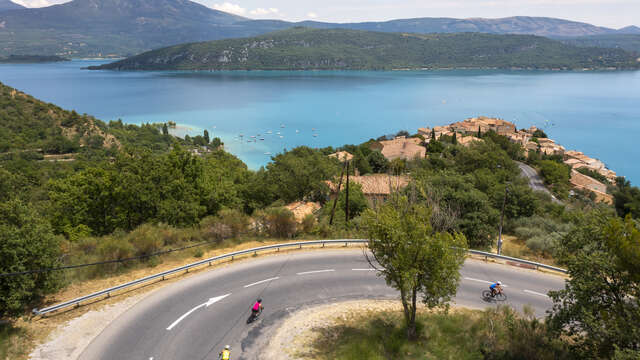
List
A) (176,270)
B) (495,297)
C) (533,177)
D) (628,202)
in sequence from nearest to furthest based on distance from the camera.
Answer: (495,297) < (176,270) < (628,202) < (533,177)

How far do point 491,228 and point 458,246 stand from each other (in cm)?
1402

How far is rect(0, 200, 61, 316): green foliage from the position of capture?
1162cm

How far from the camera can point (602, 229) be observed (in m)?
9.95

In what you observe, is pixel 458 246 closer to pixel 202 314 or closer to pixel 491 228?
pixel 202 314

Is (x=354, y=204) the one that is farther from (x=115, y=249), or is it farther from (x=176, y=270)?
(x=115, y=249)

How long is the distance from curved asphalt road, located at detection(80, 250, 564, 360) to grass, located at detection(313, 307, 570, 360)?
2.06 meters

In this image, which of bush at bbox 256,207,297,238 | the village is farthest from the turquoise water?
bush at bbox 256,207,297,238

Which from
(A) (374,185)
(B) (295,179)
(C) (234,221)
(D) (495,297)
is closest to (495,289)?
(D) (495,297)

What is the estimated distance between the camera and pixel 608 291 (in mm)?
9391

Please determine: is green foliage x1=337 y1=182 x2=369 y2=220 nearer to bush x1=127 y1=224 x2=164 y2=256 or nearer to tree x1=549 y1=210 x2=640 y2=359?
bush x1=127 y1=224 x2=164 y2=256

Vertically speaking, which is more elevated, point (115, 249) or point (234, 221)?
point (115, 249)

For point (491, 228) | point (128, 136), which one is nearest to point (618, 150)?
point (491, 228)

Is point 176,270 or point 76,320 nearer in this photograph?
point 76,320

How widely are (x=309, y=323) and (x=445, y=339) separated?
5.22m
